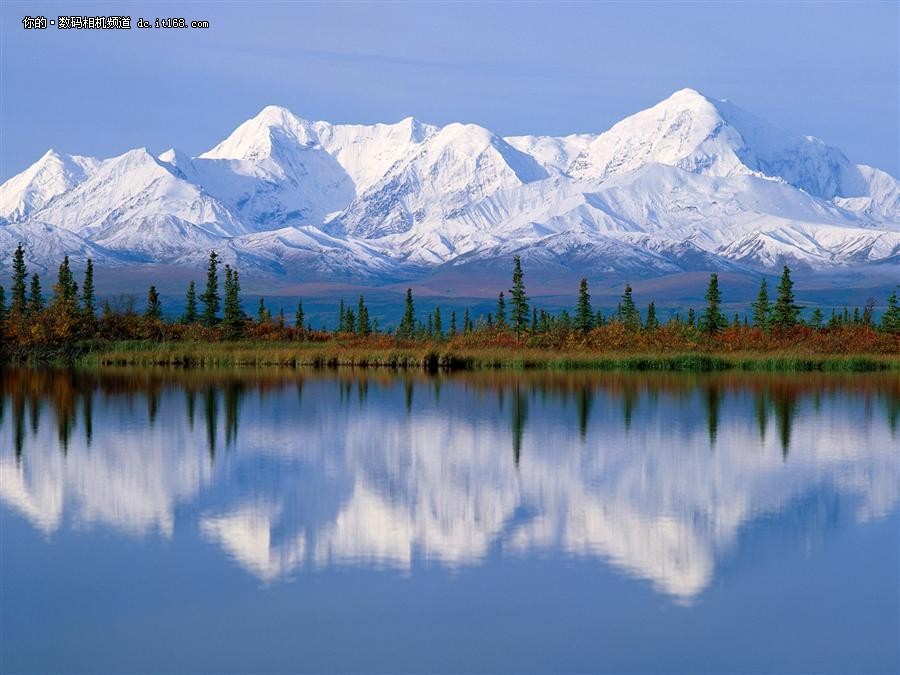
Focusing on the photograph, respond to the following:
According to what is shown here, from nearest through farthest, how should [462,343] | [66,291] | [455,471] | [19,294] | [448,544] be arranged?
[448,544] → [455,471] → [462,343] → [66,291] → [19,294]

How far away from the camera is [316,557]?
74.1 feet

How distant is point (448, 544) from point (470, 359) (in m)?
57.6

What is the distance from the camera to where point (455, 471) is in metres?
32.6

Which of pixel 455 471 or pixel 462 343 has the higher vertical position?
pixel 455 471

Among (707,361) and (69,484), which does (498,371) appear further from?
(69,484)

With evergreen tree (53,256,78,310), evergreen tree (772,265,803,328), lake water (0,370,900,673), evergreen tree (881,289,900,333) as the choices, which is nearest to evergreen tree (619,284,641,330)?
evergreen tree (772,265,803,328)

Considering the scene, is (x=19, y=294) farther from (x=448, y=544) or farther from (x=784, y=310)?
(x=448, y=544)

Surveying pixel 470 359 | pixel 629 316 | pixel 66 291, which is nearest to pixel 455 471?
pixel 470 359

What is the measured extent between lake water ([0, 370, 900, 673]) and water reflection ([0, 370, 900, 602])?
4.5 inches

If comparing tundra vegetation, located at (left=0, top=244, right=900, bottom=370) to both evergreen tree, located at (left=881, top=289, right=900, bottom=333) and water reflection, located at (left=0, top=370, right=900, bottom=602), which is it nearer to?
evergreen tree, located at (left=881, top=289, right=900, bottom=333)

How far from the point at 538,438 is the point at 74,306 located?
58716 mm

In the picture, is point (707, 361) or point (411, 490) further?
point (707, 361)

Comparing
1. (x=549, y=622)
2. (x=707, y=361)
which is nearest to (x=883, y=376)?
(x=707, y=361)

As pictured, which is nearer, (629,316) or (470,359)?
(470,359)
